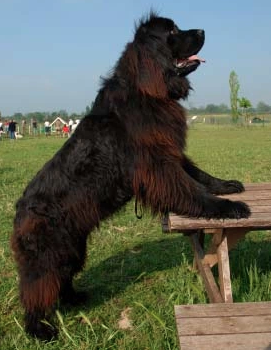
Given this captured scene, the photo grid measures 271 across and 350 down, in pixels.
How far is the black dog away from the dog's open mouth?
1 cm

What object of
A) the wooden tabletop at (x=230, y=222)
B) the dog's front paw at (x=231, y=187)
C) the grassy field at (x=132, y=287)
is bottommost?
the grassy field at (x=132, y=287)

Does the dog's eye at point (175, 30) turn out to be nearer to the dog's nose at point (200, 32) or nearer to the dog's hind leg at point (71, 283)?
the dog's nose at point (200, 32)

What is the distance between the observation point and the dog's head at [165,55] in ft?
9.46

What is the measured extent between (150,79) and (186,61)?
1.12 feet

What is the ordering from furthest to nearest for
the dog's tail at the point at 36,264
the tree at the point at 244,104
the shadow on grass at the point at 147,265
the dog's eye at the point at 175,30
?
the tree at the point at 244,104 < the shadow on grass at the point at 147,265 < the dog's eye at the point at 175,30 < the dog's tail at the point at 36,264

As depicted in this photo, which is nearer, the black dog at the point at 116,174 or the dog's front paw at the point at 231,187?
the black dog at the point at 116,174

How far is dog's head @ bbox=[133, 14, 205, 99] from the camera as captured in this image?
9.46 ft

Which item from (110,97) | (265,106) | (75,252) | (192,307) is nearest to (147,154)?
(110,97)

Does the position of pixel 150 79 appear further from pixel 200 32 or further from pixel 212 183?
pixel 212 183

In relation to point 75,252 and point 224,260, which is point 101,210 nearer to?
point 75,252

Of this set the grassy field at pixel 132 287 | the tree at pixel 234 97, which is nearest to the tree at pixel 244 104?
the tree at pixel 234 97

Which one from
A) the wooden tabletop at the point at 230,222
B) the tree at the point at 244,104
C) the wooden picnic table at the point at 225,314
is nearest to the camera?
the wooden picnic table at the point at 225,314

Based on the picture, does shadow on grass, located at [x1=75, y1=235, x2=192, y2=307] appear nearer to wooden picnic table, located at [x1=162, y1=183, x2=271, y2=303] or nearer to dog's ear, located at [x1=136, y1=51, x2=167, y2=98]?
wooden picnic table, located at [x1=162, y1=183, x2=271, y2=303]

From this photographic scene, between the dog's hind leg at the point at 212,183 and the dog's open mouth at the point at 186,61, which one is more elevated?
the dog's open mouth at the point at 186,61
